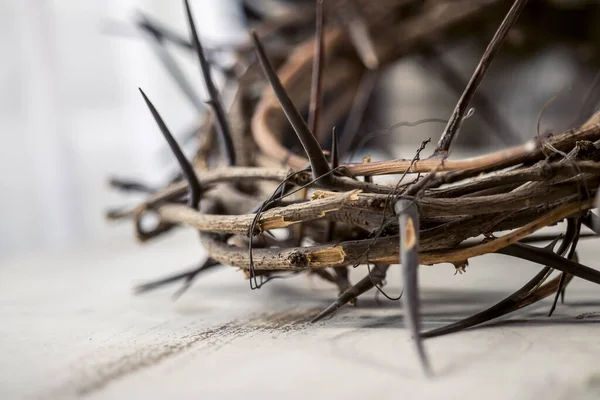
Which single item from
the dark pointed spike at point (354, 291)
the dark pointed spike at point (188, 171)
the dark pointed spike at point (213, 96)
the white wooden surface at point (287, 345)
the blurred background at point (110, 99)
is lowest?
the white wooden surface at point (287, 345)

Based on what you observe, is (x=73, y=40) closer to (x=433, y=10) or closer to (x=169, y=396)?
(x=433, y=10)

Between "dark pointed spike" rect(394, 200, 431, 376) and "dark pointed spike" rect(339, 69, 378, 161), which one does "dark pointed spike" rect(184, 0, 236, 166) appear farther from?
"dark pointed spike" rect(339, 69, 378, 161)

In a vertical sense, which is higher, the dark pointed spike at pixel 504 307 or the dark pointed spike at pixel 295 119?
the dark pointed spike at pixel 295 119

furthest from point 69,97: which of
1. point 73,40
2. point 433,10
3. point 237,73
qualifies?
point 433,10

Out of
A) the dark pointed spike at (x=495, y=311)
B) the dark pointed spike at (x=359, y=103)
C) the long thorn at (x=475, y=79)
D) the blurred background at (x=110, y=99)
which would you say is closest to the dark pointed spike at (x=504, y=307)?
the dark pointed spike at (x=495, y=311)

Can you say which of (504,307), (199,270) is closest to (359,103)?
(199,270)

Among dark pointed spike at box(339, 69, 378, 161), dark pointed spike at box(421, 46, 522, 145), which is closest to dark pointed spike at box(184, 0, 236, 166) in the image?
dark pointed spike at box(339, 69, 378, 161)

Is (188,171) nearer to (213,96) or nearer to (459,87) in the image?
(213,96)

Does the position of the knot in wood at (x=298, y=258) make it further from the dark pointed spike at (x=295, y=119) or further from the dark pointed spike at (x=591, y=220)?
the dark pointed spike at (x=591, y=220)
